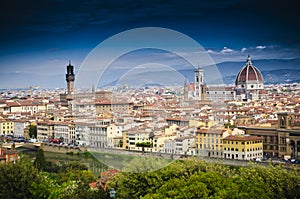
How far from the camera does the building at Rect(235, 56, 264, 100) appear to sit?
20.2m

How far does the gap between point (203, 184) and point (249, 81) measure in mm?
17398

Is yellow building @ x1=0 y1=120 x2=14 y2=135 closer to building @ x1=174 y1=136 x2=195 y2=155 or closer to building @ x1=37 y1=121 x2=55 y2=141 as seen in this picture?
building @ x1=37 y1=121 x2=55 y2=141

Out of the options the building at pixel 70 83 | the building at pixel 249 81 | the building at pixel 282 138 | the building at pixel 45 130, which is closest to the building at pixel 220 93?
the building at pixel 249 81

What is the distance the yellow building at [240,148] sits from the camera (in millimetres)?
8281

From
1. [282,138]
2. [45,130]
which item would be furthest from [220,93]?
[282,138]

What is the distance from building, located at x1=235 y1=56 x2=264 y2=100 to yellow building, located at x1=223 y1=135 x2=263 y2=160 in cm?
1165

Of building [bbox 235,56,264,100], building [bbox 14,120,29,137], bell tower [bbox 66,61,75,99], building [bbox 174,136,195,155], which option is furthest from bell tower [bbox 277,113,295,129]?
building [bbox 235,56,264,100]

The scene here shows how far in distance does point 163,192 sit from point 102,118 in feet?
24.5

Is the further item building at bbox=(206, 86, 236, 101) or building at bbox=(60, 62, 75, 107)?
building at bbox=(60, 62, 75, 107)

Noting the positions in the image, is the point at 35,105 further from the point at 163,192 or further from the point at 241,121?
the point at 163,192

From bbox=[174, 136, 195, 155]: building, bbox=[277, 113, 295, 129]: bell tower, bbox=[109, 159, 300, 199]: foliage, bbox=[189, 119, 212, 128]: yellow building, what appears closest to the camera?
bbox=[109, 159, 300, 199]: foliage

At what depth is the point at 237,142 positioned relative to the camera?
8336 millimetres

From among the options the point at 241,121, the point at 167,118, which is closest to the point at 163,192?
the point at 167,118

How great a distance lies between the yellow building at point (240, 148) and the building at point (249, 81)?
1165cm
